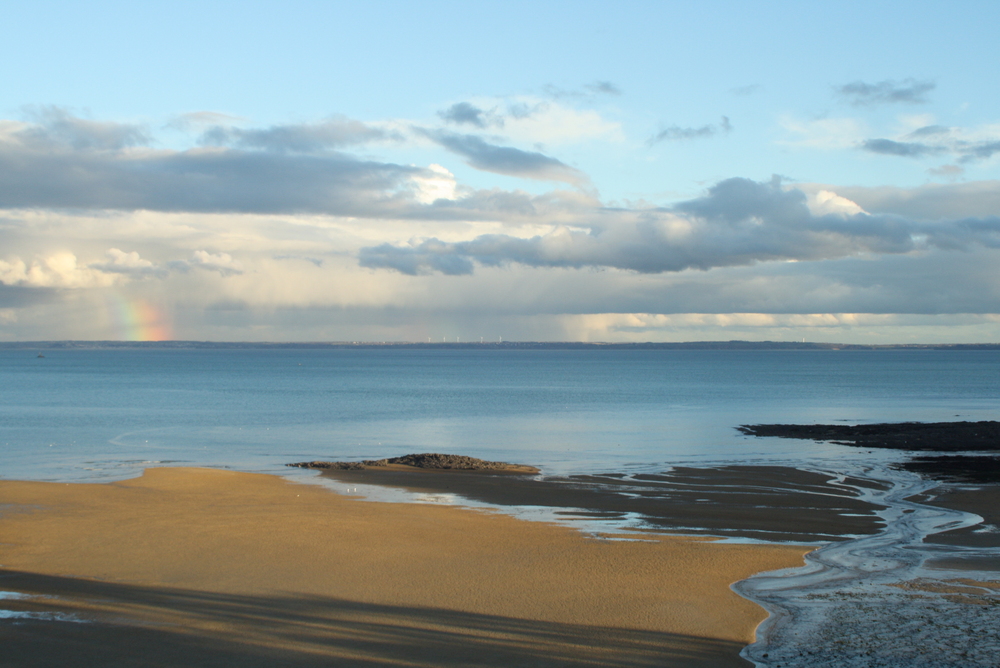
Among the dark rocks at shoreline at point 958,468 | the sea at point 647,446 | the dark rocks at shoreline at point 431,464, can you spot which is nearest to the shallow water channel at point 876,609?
the sea at point 647,446

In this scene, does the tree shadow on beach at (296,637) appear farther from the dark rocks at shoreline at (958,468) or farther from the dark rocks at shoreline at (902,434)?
the dark rocks at shoreline at (902,434)

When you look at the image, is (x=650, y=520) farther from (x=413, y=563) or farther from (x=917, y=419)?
(x=917, y=419)

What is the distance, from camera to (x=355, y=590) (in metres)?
11.7

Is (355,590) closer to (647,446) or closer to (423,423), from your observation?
(647,446)

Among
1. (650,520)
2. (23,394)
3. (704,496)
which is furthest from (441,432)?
(23,394)

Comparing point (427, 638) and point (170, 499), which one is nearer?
point (427, 638)

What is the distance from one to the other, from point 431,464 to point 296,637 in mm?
18933

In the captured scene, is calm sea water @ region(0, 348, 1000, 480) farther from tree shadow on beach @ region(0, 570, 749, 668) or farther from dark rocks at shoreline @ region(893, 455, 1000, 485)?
tree shadow on beach @ region(0, 570, 749, 668)

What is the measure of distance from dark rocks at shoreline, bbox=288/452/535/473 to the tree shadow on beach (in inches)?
666

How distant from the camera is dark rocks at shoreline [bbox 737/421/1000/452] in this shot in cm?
3600

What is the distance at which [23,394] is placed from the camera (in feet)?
243

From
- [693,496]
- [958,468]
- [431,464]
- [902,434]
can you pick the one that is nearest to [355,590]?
[693,496]

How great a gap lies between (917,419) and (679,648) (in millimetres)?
49120

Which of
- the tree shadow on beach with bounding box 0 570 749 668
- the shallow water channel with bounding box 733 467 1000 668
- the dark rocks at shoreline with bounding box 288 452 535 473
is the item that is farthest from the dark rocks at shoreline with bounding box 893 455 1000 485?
the tree shadow on beach with bounding box 0 570 749 668
